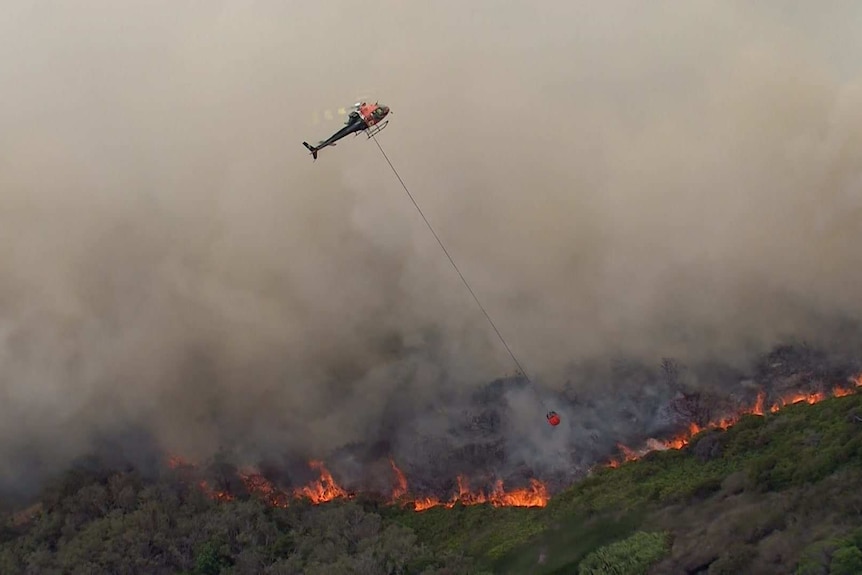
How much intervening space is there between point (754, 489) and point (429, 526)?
33619 millimetres

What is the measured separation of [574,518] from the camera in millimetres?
73688

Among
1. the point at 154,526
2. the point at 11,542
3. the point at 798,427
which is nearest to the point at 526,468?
the point at 798,427

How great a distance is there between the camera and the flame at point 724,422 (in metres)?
87.4

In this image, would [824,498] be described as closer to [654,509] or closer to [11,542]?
[654,509]

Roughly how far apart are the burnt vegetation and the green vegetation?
0.16 metres

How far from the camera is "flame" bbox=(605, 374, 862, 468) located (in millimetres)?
87375

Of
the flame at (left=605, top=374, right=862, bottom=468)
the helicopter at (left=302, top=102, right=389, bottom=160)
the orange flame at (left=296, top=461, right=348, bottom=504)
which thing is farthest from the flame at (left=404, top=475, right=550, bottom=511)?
the helicopter at (left=302, top=102, right=389, bottom=160)

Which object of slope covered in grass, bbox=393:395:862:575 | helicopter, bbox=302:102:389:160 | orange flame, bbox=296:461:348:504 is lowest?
slope covered in grass, bbox=393:395:862:575

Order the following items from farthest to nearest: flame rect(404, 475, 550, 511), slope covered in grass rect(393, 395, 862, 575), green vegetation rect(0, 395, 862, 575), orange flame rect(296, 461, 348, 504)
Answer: orange flame rect(296, 461, 348, 504), flame rect(404, 475, 550, 511), green vegetation rect(0, 395, 862, 575), slope covered in grass rect(393, 395, 862, 575)

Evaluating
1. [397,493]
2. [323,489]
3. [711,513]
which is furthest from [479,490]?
[711,513]

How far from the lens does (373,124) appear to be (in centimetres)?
6869

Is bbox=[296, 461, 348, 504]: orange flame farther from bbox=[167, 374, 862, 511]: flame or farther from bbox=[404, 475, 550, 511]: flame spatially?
bbox=[404, 475, 550, 511]: flame

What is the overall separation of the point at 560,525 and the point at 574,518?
1439 mm

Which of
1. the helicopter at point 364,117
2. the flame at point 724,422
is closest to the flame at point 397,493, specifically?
the flame at point 724,422
